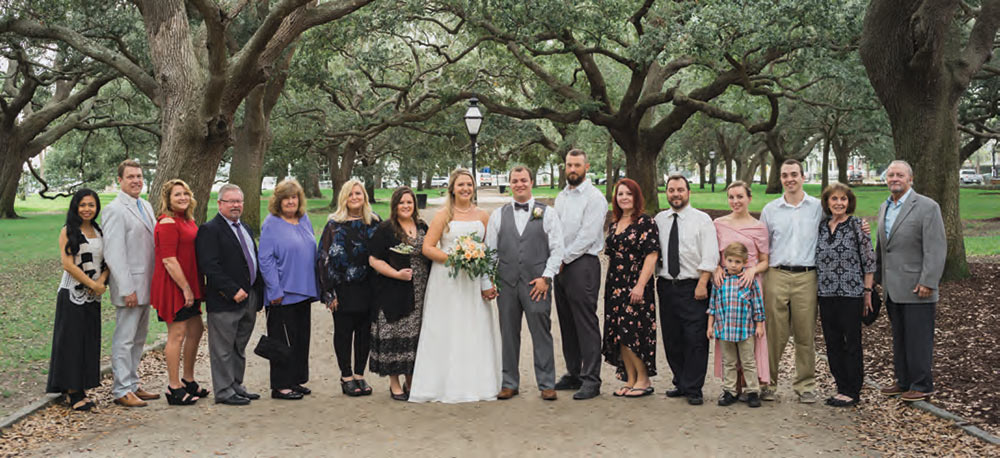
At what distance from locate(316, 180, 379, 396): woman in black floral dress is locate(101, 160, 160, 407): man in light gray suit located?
55.6 inches

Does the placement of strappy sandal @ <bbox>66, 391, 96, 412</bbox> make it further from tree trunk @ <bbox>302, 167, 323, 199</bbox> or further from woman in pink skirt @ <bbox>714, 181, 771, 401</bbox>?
tree trunk @ <bbox>302, 167, 323, 199</bbox>

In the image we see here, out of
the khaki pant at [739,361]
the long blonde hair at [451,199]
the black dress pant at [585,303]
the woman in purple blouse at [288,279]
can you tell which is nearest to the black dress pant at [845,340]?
the khaki pant at [739,361]

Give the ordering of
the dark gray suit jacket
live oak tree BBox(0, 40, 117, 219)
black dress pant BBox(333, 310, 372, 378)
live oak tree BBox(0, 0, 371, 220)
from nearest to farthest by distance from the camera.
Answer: the dark gray suit jacket
black dress pant BBox(333, 310, 372, 378)
live oak tree BBox(0, 0, 371, 220)
live oak tree BBox(0, 40, 117, 219)

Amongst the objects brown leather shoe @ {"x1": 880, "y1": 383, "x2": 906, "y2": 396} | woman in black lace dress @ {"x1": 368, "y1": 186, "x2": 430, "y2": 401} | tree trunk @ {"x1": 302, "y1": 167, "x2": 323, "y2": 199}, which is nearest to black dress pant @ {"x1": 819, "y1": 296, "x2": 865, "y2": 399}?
brown leather shoe @ {"x1": 880, "y1": 383, "x2": 906, "y2": 396}

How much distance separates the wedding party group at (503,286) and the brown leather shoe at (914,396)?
0.01 m

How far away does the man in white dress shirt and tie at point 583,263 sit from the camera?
22.1ft

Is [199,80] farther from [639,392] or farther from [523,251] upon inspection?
[639,392]

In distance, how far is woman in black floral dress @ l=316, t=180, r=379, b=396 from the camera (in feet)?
22.4

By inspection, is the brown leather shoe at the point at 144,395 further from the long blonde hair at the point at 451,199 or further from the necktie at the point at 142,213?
the long blonde hair at the point at 451,199

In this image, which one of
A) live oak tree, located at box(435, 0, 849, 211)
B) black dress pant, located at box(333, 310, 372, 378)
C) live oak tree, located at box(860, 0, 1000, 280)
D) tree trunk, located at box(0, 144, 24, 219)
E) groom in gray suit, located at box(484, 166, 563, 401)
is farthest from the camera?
tree trunk, located at box(0, 144, 24, 219)

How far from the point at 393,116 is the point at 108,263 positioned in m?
19.4

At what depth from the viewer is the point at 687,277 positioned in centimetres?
655

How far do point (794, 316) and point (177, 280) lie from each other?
498 centimetres

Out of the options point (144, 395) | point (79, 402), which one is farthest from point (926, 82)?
point (79, 402)
